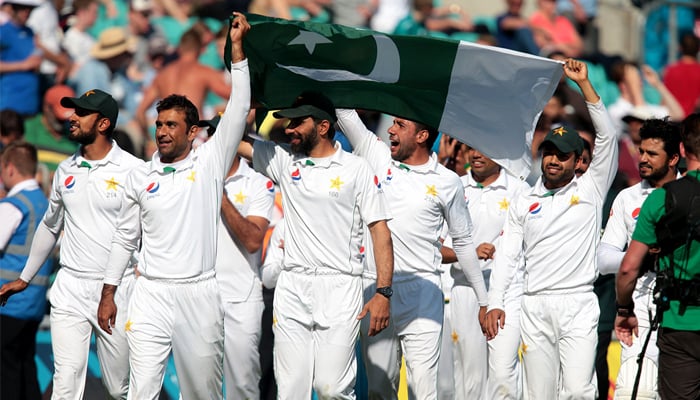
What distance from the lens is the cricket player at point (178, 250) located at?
894 centimetres

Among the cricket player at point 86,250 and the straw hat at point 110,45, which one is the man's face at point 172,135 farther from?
the straw hat at point 110,45

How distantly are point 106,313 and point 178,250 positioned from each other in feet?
2.40

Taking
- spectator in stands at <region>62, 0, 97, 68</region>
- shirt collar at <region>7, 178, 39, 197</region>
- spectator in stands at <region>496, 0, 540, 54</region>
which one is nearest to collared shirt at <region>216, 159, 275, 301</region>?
shirt collar at <region>7, 178, 39, 197</region>

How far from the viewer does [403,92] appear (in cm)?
1005

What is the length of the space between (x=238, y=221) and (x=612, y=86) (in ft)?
34.8

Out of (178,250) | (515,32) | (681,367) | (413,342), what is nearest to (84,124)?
(178,250)

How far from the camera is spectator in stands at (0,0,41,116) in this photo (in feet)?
51.8

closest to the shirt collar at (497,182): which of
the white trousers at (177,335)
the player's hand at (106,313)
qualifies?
the white trousers at (177,335)

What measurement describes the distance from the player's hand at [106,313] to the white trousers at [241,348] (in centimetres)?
180

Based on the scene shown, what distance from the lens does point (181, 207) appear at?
8.98 m

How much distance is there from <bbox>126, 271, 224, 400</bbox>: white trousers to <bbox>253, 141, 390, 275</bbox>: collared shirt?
74cm

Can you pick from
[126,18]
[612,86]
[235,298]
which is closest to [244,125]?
[235,298]

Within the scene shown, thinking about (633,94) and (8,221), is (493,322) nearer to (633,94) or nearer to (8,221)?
(8,221)

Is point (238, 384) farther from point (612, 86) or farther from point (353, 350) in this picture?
point (612, 86)
